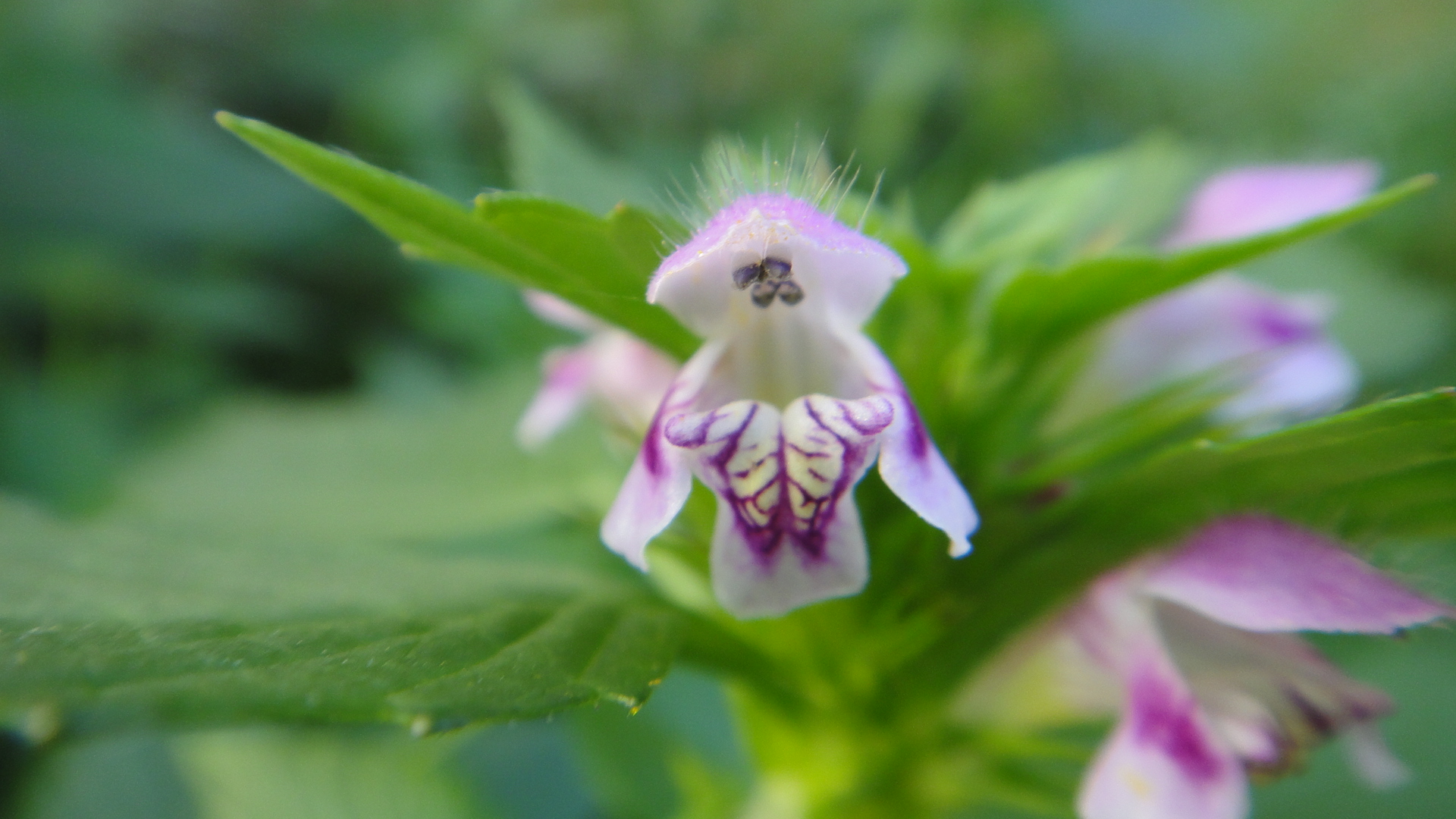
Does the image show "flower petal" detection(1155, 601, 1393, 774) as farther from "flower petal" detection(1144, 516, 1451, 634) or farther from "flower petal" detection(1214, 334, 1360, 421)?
"flower petal" detection(1214, 334, 1360, 421)

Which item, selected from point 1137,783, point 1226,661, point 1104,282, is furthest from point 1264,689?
point 1104,282

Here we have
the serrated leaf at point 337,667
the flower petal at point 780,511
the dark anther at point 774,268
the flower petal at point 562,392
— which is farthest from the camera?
the flower petal at point 562,392

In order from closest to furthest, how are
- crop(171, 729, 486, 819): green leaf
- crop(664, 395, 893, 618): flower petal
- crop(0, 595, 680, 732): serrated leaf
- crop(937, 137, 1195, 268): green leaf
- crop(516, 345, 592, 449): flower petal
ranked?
crop(0, 595, 680, 732): serrated leaf
crop(664, 395, 893, 618): flower petal
crop(937, 137, 1195, 268): green leaf
crop(516, 345, 592, 449): flower petal
crop(171, 729, 486, 819): green leaf

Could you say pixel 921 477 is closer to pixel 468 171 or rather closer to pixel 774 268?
pixel 774 268

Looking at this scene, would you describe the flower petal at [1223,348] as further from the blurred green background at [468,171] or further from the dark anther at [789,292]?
the blurred green background at [468,171]

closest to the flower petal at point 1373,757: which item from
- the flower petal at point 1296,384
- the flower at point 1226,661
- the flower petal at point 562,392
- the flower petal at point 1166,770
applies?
the flower at point 1226,661

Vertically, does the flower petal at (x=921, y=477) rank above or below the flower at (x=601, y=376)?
below

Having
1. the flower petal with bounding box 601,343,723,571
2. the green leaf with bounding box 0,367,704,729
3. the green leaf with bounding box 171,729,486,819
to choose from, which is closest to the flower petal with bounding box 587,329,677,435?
the green leaf with bounding box 0,367,704,729
